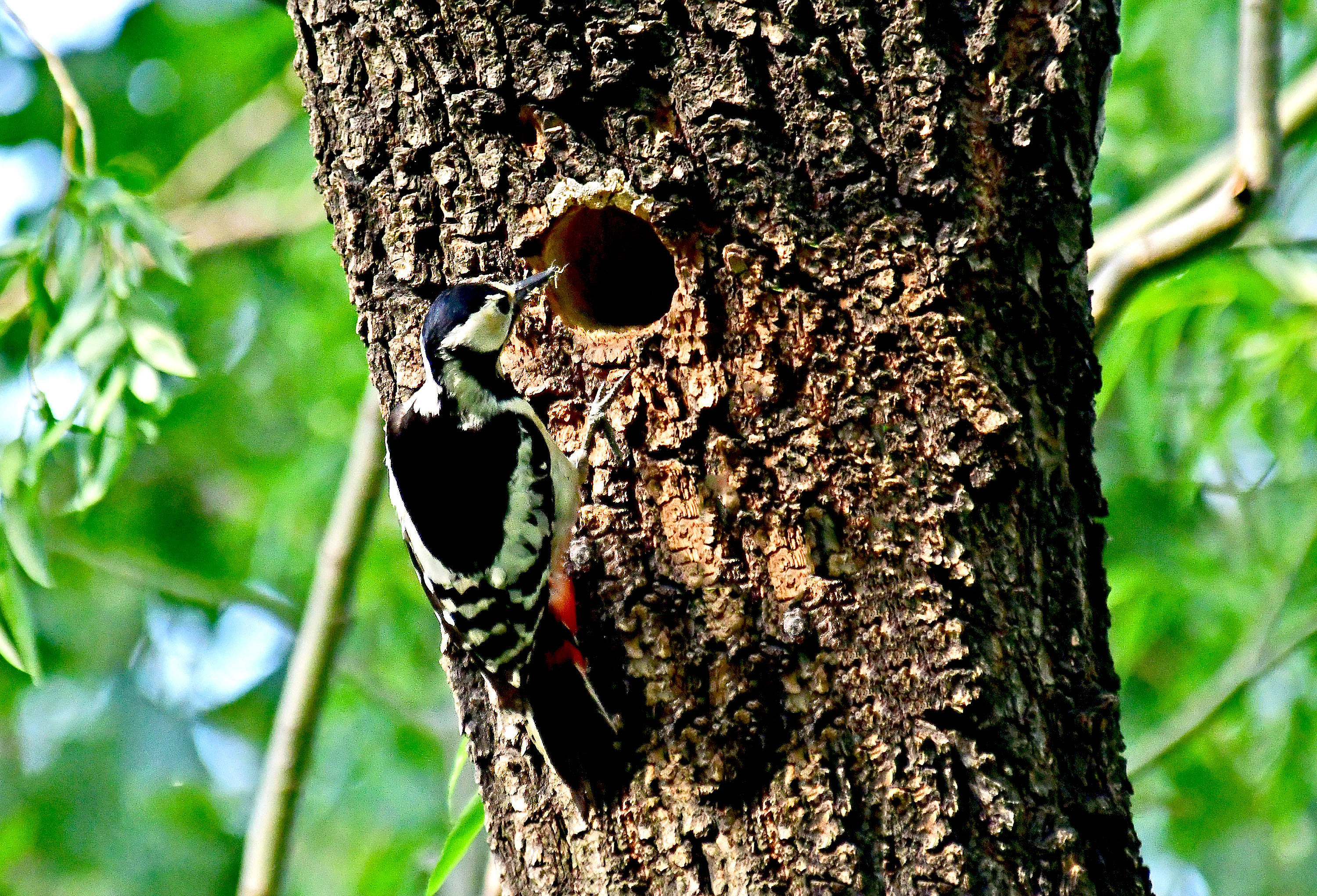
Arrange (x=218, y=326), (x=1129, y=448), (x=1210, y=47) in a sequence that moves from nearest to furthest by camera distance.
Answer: (x=1210, y=47) < (x=1129, y=448) < (x=218, y=326)

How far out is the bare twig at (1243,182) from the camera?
3154mm

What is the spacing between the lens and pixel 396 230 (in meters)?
2.81

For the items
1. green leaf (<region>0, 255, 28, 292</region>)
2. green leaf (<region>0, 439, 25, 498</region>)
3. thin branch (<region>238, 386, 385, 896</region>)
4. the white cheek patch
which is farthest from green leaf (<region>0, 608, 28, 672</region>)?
the white cheek patch

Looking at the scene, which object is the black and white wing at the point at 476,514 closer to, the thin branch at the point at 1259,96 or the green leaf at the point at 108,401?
the green leaf at the point at 108,401

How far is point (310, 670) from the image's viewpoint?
399 cm

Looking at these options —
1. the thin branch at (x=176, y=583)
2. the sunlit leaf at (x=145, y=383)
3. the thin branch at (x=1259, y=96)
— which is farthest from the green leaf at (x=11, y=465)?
the thin branch at (x=1259, y=96)

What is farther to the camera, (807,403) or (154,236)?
(154,236)

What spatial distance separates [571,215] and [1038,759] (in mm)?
1339

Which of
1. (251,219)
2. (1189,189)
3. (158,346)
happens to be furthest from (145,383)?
(251,219)

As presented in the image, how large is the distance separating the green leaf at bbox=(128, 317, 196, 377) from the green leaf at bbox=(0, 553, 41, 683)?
22.7 inches

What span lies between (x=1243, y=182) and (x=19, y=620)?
9.61 feet

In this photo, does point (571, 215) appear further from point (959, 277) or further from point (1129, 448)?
point (1129, 448)

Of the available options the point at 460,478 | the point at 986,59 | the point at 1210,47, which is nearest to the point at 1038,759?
the point at 986,59

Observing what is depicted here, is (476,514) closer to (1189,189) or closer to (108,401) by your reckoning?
(108,401)
